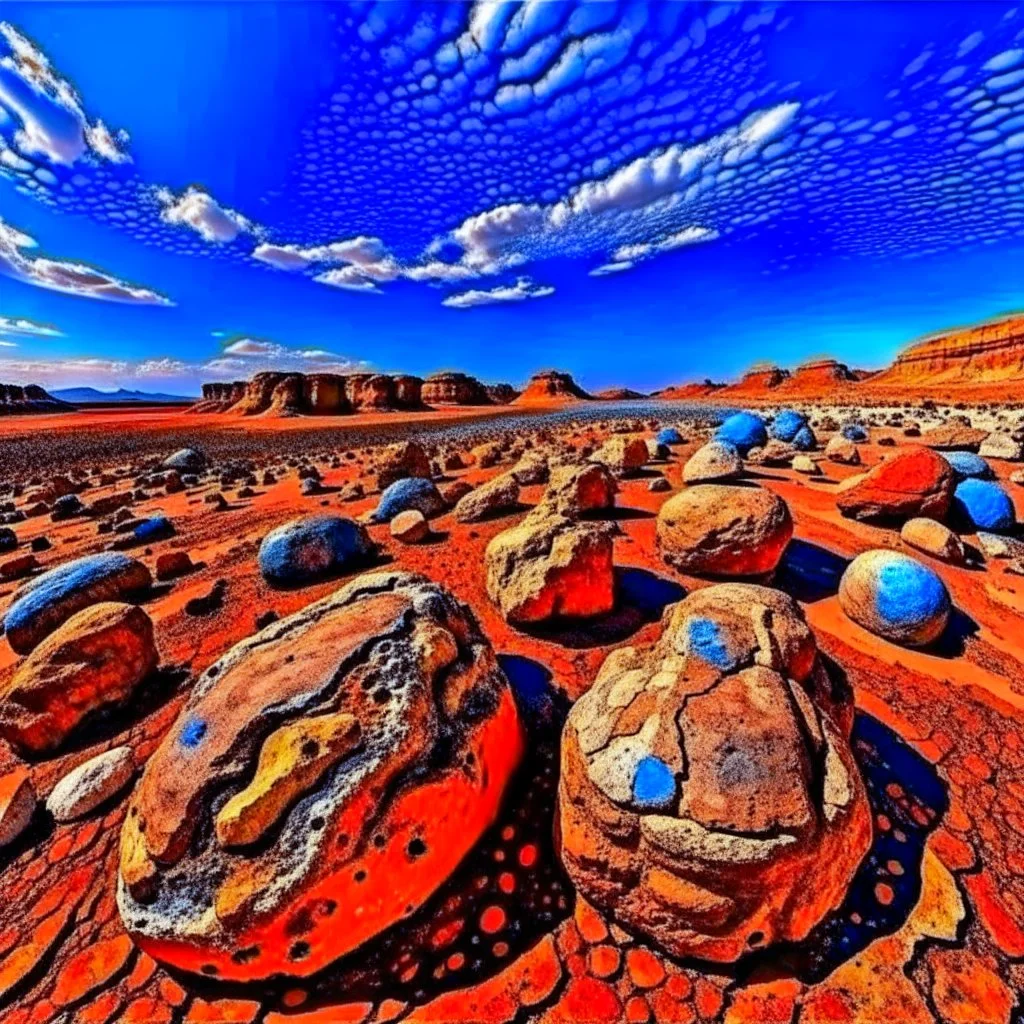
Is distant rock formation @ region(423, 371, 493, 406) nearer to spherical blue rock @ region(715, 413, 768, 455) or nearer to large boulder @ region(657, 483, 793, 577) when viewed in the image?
spherical blue rock @ region(715, 413, 768, 455)

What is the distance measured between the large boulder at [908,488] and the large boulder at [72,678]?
367 inches

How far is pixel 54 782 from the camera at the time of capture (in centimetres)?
344

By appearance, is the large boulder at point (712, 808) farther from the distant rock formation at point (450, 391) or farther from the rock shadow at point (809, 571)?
the distant rock formation at point (450, 391)

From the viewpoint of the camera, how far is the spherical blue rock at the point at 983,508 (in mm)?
7305

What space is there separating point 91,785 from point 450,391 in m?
80.9

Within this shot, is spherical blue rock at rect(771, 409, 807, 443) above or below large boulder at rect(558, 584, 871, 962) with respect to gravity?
above

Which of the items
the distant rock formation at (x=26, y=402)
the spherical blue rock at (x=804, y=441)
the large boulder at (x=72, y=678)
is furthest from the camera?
the distant rock formation at (x=26, y=402)

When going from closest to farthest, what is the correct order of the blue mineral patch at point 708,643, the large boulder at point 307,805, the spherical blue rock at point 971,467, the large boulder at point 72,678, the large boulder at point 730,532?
the large boulder at point 307,805 < the blue mineral patch at point 708,643 < the large boulder at point 72,678 < the large boulder at point 730,532 < the spherical blue rock at point 971,467

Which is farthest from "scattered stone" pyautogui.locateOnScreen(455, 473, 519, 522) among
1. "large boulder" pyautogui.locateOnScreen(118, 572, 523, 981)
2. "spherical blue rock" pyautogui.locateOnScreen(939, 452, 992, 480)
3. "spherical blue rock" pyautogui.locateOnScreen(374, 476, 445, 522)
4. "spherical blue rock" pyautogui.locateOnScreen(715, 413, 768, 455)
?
"spherical blue rock" pyautogui.locateOnScreen(939, 452, 992, 480)

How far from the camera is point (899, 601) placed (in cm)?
483

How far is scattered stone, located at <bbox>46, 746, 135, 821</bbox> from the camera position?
10.3ft

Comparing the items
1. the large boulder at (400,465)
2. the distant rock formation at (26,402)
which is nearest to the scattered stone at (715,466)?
the large boulder at (400,465)

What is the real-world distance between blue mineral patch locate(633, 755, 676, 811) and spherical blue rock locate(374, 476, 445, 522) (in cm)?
644

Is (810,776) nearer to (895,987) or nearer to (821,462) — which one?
(895,987)
